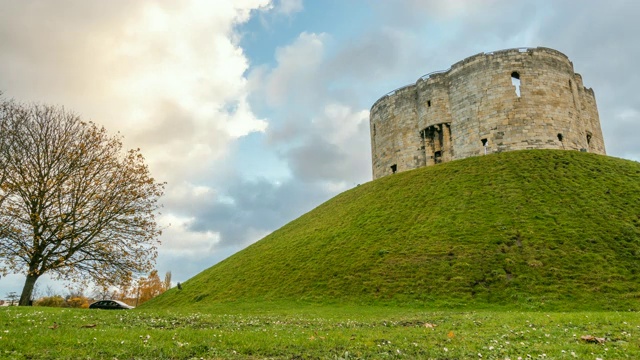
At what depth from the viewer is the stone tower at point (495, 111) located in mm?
44656

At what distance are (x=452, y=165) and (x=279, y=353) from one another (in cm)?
3699

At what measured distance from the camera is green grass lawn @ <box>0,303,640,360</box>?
10.4 meters

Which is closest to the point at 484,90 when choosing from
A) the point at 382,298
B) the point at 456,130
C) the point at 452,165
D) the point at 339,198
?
the point at 456,130

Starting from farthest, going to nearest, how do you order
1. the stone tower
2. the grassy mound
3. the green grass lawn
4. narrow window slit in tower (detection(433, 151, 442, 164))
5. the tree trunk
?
narrow window slit in tower (detection(433, 151, 442, 164))
the stone tower
the tree trunk
the grassy mound
the green grass lawn

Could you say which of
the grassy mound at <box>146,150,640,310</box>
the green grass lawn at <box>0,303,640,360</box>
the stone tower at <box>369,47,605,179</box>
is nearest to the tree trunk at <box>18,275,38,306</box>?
the grassy mound at <box>146,150,640,310</box>

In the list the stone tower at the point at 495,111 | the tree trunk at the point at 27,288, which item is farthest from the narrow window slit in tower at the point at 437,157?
the tree trunk at the point at 27,288

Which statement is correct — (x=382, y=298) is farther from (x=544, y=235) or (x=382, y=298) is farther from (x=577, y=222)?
(x=577, y=222)

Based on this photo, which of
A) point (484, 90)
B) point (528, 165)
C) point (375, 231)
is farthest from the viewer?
point (484, 90)

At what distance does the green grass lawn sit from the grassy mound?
9444 millimetres

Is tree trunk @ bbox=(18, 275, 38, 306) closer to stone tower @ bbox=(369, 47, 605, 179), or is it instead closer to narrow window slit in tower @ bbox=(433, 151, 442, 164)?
stone tower @ bbox=(369, 47, 605, 179)

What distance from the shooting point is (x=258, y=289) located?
3198cm

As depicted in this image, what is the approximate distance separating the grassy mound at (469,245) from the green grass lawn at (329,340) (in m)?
9.44

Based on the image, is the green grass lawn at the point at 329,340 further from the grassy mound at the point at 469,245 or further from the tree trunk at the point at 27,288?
the tree trunk at the point at 27,288

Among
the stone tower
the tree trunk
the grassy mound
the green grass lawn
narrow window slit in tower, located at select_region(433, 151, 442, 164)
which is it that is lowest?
the green grass lawn
